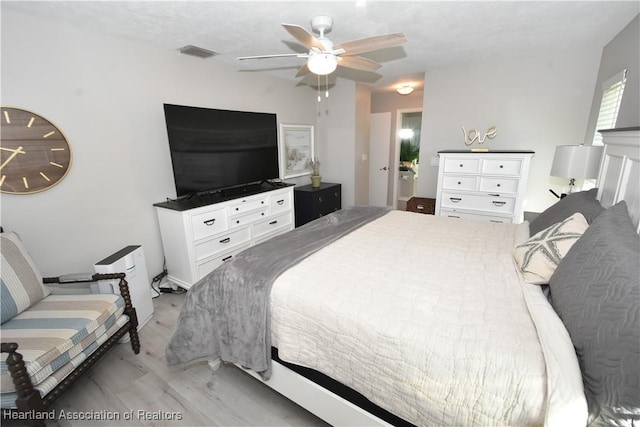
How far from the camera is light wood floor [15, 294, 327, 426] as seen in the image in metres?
1.58

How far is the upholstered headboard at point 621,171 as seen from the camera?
60.3 inches

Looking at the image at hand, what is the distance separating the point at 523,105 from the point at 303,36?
307 cm

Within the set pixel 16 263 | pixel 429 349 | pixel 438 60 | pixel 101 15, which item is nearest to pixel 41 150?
pixel 16 263

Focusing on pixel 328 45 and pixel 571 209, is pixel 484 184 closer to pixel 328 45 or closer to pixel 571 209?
pixel 571 209

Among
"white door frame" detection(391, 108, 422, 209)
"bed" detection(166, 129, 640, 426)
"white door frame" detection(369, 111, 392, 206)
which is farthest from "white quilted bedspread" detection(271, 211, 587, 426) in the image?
"white door frame" detection(391, 108, 422, 209)

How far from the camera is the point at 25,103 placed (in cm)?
203

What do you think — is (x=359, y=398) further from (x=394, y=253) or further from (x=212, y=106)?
(x=212, y=106)

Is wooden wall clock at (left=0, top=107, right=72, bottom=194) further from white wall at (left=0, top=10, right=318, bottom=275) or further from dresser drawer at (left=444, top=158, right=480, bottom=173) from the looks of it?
dresser drawer at (left=444, top=158, right=480, bottom=173)

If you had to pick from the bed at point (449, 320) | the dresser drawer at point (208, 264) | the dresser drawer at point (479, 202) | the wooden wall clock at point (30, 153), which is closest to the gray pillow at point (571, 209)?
the bed at point (449, 320)

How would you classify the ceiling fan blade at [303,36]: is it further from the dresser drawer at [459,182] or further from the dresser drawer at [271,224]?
the dresser drawer at [459,182]

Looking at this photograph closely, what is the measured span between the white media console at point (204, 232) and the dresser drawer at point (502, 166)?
8.54 feet

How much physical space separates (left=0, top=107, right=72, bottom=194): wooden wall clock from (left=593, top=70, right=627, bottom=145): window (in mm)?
4558

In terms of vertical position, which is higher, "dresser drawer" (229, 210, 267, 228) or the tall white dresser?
the tall white dresser

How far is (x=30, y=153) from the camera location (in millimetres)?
2053
